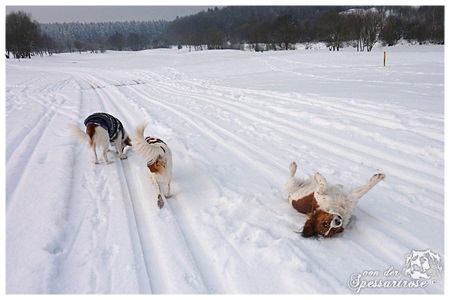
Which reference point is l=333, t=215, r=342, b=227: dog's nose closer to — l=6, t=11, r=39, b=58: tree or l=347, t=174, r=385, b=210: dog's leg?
l=347, t=174, r=385, b=210: dog's leg

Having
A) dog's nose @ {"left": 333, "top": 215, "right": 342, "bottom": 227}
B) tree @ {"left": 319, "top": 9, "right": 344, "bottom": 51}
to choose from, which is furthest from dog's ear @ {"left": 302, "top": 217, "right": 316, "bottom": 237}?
tree @ {"left": 319, "top": 9, "right": 344, "bottom": 51}

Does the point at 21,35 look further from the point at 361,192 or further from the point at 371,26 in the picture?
the point at 361,192

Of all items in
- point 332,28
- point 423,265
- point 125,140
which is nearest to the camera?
point 423,265

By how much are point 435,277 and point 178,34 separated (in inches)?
3346

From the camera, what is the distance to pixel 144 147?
3.66m

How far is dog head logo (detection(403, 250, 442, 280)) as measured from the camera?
102 inches

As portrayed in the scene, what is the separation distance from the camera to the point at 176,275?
266 cm

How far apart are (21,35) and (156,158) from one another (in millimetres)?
60072

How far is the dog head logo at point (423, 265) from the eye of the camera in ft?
8.49

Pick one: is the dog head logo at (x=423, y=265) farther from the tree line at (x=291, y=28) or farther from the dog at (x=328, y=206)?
the tree line at (x=291, y=28)

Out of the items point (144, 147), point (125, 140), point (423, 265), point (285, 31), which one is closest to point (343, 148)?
point (423, 265)

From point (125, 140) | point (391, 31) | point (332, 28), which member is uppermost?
point (332, 28)

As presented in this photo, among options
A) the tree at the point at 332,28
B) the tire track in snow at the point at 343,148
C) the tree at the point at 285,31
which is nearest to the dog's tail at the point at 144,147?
the tire track in snow at the point at 343,148

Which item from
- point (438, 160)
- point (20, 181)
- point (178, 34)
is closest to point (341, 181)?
point (438, 160)
